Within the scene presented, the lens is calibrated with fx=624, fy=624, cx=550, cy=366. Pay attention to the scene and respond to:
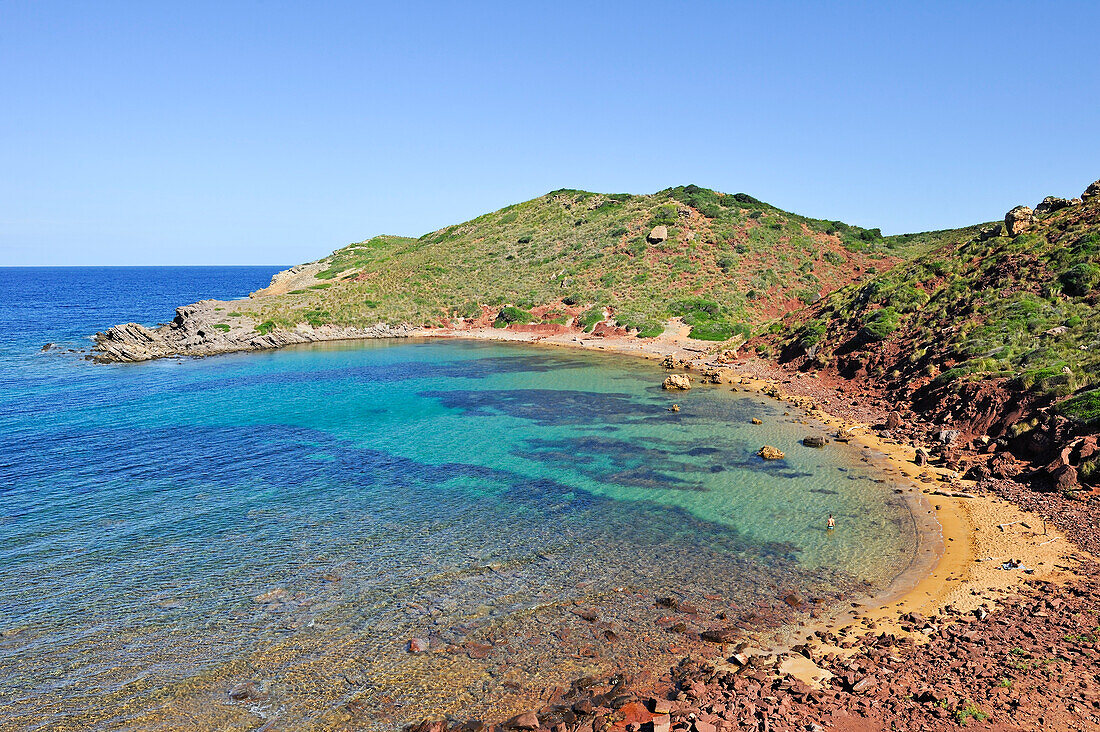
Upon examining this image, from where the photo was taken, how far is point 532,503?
76.3 feet

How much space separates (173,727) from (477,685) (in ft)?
18.5

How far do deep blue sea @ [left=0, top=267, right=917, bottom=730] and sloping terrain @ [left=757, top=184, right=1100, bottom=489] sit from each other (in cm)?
642

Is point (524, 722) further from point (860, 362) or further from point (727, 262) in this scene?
point (727, 262)

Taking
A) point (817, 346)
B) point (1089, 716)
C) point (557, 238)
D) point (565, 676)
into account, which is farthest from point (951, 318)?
point (557, 238)

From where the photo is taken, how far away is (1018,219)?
Result: 46.2 metres

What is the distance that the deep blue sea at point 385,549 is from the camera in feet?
42.6

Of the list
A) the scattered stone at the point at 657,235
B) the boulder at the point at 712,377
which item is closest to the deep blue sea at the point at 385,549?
the boulder at the point at 712,377

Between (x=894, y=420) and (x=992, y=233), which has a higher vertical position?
(x=992, y=233)

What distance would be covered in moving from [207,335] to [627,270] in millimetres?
49639

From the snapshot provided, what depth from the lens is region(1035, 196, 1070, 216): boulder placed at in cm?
4588

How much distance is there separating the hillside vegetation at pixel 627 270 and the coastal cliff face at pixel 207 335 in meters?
2.43

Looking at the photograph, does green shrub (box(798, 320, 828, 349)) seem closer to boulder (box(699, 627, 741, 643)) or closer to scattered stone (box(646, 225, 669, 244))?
boulder (box(699, 627, 741, 643))

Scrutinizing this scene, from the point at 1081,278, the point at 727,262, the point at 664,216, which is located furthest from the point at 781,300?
the point at 1081,278

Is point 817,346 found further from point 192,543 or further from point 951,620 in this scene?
point 192,543
